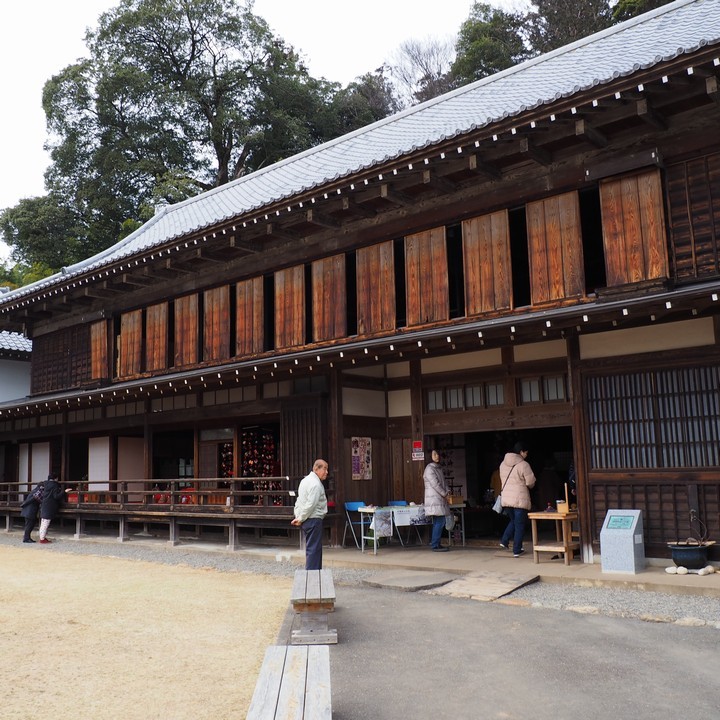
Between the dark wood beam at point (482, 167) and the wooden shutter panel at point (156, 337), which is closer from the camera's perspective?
the dark wood beam at point (482, 167)

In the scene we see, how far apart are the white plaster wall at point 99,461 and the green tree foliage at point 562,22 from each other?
91.9 ft

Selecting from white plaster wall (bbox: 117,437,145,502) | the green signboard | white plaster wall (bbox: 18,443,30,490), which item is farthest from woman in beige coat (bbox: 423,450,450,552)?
white plaster wall (bbox: 18,443,30,490)

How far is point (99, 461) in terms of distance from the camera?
18.8 meters

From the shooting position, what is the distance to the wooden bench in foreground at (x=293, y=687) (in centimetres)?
383

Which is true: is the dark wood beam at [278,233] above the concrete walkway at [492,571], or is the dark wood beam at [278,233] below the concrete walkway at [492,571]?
above

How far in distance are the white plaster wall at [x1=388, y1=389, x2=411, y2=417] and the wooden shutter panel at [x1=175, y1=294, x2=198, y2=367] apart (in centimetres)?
510

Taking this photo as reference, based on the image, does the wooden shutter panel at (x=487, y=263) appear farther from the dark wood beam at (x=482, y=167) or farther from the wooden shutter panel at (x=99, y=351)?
the wooden shutter panel at (x=99, y=351)

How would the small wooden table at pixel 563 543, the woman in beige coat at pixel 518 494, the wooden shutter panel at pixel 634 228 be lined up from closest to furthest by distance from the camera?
the wooden shutter panel at pixel 634 228
the small wooden table at pixel 563 543
the woman in beige coat at pixel 518 494

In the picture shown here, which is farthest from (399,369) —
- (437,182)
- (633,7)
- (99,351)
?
(633,7)

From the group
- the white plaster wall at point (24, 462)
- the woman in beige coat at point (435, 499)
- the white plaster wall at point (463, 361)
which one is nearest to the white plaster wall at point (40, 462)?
the white plaster wall at point (24, 462)

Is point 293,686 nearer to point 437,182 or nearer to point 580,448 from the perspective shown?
point 580,448

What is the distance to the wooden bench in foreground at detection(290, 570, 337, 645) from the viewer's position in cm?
641

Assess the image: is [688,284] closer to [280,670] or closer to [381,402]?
[381,402]

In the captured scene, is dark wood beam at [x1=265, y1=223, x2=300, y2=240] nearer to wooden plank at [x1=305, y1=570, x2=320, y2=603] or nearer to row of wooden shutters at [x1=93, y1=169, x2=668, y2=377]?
row of wooden shutters at [x1=93, y1=169, x2=668, y2=377]
